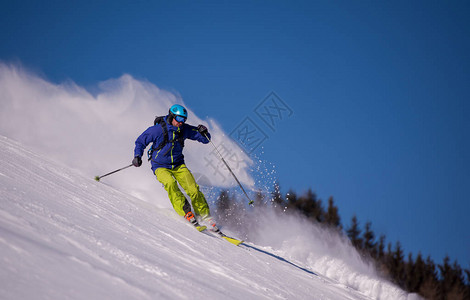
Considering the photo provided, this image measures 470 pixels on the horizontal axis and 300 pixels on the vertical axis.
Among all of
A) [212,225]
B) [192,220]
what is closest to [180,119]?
[192,220]

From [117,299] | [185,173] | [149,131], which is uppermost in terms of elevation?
[149,131]

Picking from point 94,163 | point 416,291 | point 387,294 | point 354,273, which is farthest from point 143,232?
point 416,291

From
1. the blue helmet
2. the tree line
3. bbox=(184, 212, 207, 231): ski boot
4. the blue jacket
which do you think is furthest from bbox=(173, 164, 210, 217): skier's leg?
the tree line

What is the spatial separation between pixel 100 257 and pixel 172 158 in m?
4.95

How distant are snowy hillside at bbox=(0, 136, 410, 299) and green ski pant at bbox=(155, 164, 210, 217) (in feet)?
5.91

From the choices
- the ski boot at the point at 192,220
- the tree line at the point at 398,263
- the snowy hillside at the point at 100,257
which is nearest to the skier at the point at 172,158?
the ski boot at the point at 192,220

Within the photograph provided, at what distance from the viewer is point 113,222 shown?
4129 millimetres

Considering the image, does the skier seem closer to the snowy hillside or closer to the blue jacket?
the blue jacket

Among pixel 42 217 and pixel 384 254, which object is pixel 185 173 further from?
pixel 384 254

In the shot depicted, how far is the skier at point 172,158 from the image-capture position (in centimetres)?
730

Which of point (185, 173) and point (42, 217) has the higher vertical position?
point (185, 173)

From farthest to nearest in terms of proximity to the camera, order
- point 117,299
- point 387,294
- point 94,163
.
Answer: point 387,294 → point 94,163 → point 117,299

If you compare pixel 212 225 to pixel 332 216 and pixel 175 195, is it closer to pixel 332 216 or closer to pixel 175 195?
pixel 175 195

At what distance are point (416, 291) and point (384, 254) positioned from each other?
13.9ft
